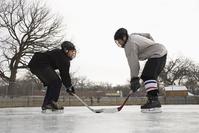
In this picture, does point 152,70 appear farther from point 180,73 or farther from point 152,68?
point 180,73

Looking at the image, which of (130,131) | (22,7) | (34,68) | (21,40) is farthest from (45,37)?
(130,131)

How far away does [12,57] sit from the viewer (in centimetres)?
1355

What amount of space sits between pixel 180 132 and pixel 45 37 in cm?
1455

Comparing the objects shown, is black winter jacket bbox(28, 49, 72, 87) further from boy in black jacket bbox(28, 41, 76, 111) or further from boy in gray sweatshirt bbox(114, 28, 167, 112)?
boy in gray sweatshirt bbox(114, 28, 167, 112)

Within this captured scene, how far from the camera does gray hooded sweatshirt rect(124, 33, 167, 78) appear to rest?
99.1 inches

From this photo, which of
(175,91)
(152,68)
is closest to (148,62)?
(152,68)

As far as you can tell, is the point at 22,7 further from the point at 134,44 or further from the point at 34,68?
the point at 134,44

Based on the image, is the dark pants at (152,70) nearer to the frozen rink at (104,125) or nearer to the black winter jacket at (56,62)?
the frozen rink at (104,125)

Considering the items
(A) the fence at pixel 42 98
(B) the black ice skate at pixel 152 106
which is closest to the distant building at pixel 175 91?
(A) the fence at pixel 42 98

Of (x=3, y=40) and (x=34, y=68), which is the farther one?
(x=3, y=40)

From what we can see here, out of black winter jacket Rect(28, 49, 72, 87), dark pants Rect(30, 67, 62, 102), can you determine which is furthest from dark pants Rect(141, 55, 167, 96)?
dark pants Rect(30, 67, 62, 102)

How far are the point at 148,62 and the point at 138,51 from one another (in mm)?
223

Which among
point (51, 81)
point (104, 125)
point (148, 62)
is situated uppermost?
point (148, 62)

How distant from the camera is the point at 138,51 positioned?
2676mm
